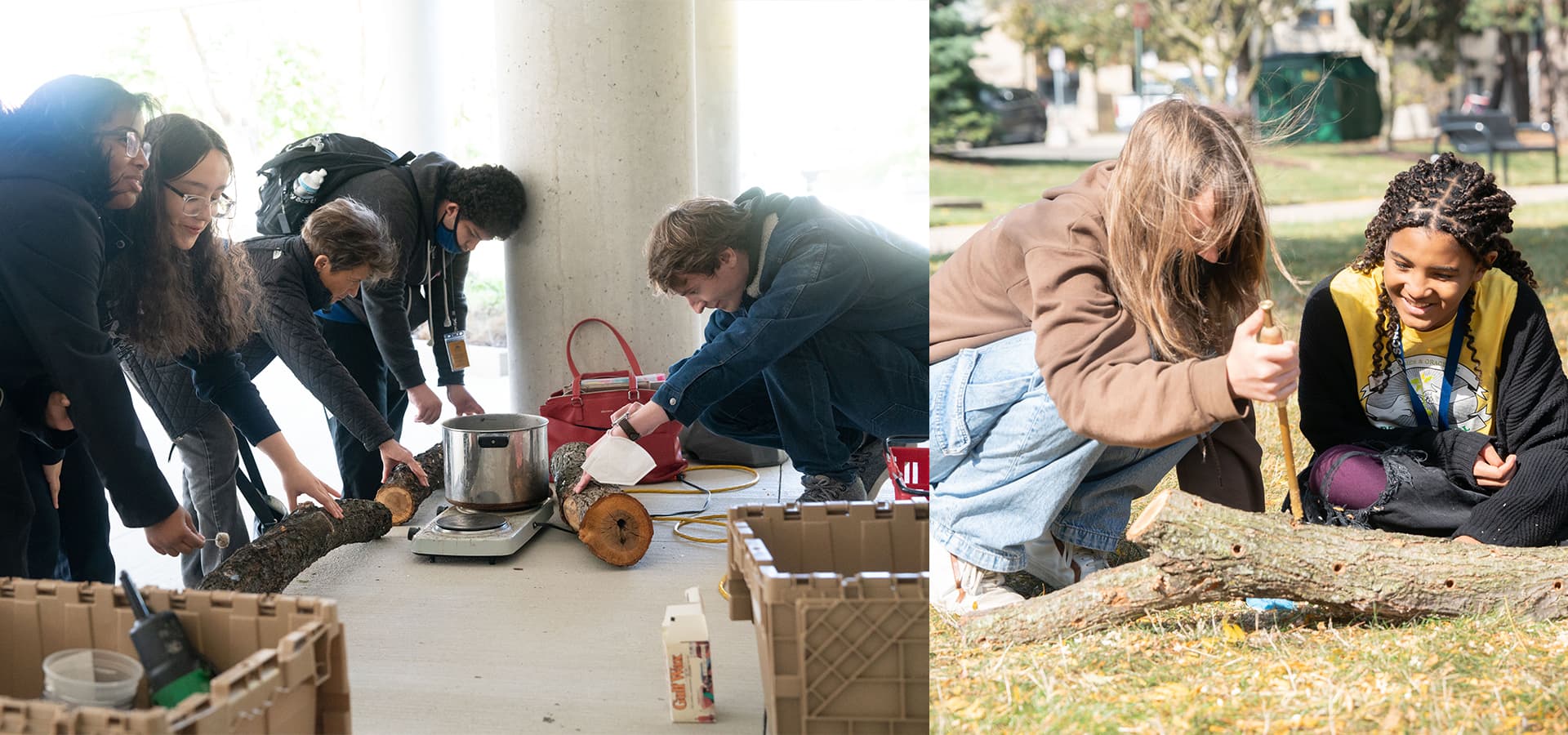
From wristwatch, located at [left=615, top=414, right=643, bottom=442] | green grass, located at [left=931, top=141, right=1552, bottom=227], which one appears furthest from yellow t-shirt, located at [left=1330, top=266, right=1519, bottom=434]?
wristwatch, located at [left=615, top=414, right=643, bottom=442]

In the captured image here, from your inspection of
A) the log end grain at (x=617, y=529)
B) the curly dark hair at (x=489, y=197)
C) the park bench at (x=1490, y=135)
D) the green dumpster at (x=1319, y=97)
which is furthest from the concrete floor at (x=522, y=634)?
the park bench at (x=1490, y=135)

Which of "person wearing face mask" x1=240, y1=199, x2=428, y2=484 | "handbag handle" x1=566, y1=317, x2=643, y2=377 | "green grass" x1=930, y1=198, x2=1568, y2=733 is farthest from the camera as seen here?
"handbag handle" x1=566, y1=317, x2=643, y2=377

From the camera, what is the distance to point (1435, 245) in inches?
71.6

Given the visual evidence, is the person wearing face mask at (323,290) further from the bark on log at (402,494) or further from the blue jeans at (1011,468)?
the blue jeans at (1011,468)

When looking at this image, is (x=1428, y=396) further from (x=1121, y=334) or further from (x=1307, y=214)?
(x=1121, y=334)

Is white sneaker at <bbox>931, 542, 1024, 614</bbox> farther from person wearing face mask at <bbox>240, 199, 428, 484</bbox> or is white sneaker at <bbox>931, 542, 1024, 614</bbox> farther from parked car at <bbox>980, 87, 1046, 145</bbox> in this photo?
person wearing face mask at <bbox>240, 199, 428, 484</bbox>

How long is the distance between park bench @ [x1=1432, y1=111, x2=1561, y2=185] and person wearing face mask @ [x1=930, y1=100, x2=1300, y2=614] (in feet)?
1.64

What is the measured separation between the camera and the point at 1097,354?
1.65 metres

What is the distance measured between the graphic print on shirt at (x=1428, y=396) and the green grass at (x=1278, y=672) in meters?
0.16

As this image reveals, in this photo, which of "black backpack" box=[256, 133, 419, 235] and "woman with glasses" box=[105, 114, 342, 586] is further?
"black backpack" box=[256, 133, 419, 235]

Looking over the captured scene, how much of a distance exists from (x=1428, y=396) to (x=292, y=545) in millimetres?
2603

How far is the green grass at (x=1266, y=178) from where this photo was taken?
5.23 feet

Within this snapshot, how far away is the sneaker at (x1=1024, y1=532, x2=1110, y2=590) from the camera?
6.00 ft

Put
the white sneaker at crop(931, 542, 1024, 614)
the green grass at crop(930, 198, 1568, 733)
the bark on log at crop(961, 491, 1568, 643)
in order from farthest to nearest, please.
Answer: the white sneaker at crop(931, 542, 1024, 614), the bark on log at crop(961, 491, 1568, 643), the green grass at crop(930, 198, 1568, 733)
